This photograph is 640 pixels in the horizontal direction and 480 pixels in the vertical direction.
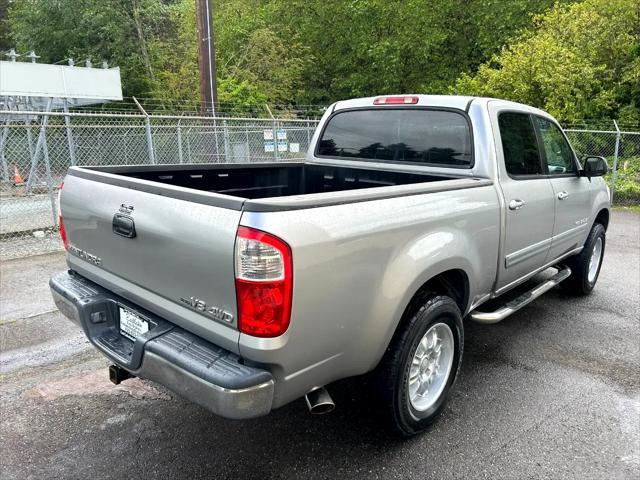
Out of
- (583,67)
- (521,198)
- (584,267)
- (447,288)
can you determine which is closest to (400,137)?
(521,198)

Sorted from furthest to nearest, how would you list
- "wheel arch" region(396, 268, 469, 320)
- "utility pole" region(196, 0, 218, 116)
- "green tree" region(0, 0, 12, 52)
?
"green tree" region(0, 0, 12, 52) → "utility pole" region(196, 0, 218, 116) → "wheel arch" region(396, 268, 469, 320)

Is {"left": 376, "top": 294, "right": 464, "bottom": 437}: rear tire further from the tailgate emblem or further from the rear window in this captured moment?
the rear window

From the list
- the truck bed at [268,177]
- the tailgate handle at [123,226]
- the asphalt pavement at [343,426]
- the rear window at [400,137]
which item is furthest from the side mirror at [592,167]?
the tailgate handle at [123,226]

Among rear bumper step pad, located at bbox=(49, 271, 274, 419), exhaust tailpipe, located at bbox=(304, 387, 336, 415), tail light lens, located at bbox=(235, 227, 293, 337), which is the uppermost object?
tail light lens, located at bbox=(235, 227, 293, 337)

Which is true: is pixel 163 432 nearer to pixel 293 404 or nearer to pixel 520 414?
pixel 293 404

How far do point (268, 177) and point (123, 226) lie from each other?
200 cm

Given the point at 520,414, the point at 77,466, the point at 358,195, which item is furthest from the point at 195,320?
the point at 520,414

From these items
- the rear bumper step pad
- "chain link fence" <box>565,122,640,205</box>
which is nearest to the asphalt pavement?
the rear bumper step pad

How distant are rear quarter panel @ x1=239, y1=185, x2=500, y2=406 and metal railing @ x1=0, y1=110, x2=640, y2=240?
23.5 feet

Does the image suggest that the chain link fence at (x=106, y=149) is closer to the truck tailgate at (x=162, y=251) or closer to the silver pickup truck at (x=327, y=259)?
the silver pickup truck at (x=327, y=259)

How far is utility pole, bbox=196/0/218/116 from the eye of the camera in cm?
1046

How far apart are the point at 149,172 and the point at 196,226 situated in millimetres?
1719

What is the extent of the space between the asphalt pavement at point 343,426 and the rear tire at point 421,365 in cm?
15

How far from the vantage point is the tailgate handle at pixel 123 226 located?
8.45 feet
